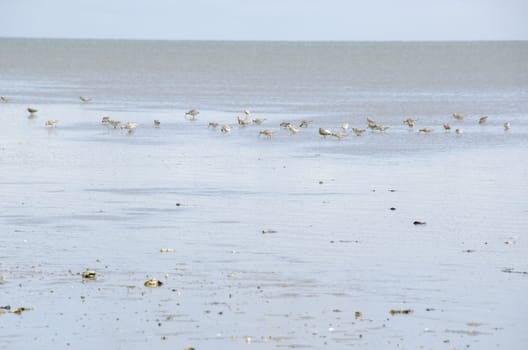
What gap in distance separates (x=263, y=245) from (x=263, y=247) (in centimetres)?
15

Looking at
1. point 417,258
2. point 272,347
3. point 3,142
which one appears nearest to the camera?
point 272,347

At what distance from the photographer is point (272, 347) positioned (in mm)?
10562

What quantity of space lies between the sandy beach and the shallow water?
3cm

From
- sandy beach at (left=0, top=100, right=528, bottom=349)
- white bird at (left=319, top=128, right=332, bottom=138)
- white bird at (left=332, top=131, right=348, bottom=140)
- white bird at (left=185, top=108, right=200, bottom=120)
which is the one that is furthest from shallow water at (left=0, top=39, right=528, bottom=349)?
white bird at (left=185, top=108, right=200, bottom=120)

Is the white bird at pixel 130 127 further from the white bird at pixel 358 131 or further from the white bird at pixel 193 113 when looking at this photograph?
the white bird at pixel 358 131

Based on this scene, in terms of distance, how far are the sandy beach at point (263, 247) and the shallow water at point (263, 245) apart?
3cm

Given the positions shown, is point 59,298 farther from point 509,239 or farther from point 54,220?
point 509,239

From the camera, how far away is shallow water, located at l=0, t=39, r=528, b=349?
11.3 meters

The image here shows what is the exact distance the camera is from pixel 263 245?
611 inches

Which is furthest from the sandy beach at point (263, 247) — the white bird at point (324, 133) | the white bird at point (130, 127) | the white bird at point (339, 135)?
the white bird at point (130, 127)

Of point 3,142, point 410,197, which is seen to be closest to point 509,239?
point 410,197

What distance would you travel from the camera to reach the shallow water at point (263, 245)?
11.3 meters

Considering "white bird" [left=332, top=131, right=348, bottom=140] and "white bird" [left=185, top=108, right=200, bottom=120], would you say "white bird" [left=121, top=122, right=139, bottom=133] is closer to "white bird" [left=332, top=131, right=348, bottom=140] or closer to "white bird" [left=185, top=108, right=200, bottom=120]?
"white bird" [left=185, top=108, right=200, bottom=120]

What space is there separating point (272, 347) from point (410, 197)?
10.1 meters
